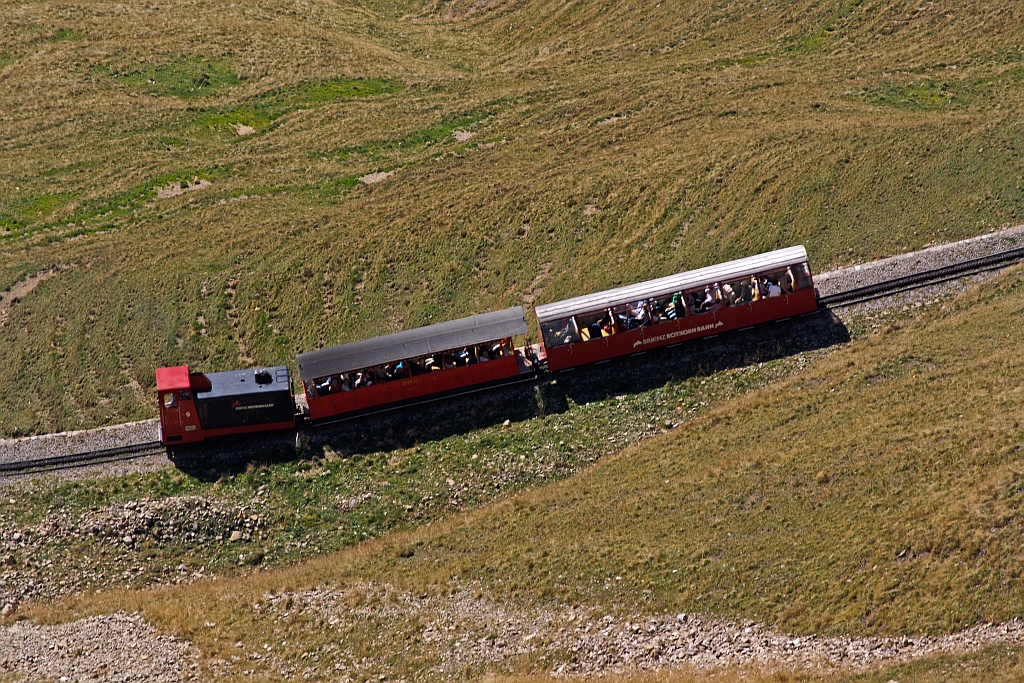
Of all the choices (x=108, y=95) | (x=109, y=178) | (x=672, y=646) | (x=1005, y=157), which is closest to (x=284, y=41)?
(x=108, y=95)

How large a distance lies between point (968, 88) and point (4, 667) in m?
55.1

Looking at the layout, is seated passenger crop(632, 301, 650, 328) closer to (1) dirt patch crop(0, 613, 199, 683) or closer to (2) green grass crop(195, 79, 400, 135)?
(1) dirt patch crop(0, 613, 199, 683)

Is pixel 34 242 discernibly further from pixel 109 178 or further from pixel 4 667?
pixel 4 667

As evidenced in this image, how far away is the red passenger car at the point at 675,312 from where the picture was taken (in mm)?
35500

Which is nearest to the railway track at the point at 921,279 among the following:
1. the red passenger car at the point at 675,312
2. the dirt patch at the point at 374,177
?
the red passenger car at the point at 675,312

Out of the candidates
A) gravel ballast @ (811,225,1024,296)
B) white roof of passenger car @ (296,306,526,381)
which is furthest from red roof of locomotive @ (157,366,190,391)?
gravel ballast @ (811,225,1024,296)

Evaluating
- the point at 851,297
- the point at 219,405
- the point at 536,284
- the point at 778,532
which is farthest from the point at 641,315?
the point at 219,405

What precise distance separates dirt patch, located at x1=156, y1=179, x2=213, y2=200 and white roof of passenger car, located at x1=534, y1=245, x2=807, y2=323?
30.7 metres

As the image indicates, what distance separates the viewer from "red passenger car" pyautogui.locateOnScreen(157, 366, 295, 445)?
1371 inches

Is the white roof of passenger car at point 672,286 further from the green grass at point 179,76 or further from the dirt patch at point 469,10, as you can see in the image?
the dirt patch at point 469,10

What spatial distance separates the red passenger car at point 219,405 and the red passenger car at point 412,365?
113cm

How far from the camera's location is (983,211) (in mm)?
41594

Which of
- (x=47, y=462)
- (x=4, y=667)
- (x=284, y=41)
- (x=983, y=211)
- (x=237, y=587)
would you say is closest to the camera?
(x=4, y=667)

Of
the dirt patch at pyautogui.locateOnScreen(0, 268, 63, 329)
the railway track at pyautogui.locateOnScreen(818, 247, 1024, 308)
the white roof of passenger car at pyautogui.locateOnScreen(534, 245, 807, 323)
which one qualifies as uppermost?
the dirt patch at pyautogui.locateOnScreen(0, 268, 63, 329)
